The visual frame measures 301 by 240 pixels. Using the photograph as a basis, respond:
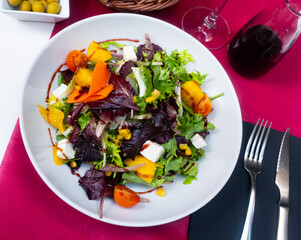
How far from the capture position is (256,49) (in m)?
1.45

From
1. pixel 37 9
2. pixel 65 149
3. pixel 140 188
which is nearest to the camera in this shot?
Answer: pixel 65 149

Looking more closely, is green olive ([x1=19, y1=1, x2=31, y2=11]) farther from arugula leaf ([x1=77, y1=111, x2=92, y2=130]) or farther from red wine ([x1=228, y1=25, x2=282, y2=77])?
red wine ([x1=228, y1=25, x2=282, y2=77])

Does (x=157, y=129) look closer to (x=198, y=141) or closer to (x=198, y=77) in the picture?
(x=198, y=141)

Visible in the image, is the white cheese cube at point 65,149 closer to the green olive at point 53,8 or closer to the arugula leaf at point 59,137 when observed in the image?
the arugula leaf at point 59,137

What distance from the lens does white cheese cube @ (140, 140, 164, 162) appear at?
4.14 ft

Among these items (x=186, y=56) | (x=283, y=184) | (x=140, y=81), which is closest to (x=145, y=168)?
(x=140, y=81)

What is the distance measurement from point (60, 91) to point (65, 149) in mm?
267

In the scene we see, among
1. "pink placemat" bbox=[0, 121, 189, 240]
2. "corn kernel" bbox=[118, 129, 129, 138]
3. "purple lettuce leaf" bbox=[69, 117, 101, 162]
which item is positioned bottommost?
"pink placemat" bbox=[0, 121, 189, 240]

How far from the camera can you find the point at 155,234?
1.35 metres

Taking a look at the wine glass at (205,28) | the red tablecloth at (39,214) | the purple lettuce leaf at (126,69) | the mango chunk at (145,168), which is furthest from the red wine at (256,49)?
the red tablecloth at (39,214)

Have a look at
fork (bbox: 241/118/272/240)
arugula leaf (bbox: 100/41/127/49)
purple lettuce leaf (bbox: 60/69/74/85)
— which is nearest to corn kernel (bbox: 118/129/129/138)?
purple lettuce leaf (bbox: 60/69/74/85)

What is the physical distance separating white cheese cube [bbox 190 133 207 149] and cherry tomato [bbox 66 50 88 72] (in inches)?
24.4

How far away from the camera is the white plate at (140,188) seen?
3.96ft

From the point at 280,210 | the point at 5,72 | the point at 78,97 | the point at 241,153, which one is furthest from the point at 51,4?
the point at 280,210
